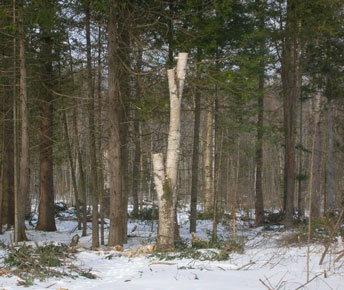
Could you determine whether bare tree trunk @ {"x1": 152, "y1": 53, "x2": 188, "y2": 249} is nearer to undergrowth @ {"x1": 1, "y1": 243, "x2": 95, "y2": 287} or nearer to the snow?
the snow

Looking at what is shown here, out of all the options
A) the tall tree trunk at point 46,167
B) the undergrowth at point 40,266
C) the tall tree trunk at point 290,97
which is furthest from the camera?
the tall tree trunk at point 290,97

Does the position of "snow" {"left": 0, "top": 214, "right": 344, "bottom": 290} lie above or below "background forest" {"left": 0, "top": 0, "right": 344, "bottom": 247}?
below

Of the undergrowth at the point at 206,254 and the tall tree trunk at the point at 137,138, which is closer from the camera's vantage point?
the undergrowth at the point at 206,254

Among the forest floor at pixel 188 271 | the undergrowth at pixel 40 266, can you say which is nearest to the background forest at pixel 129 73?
the forest floor at pixel 188 271

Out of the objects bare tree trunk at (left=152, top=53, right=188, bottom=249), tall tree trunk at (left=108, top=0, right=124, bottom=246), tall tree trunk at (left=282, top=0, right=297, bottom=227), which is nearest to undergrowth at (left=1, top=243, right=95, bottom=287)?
bare tree trunk at (left=152, top=53, right=188, bottom=249)

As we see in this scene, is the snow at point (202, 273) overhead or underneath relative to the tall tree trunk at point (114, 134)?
underneath

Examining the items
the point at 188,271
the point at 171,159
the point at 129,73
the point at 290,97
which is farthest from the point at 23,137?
the point at 290,97

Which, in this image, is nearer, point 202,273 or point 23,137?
point 202,273

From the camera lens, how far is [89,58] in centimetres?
1123

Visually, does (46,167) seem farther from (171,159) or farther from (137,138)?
(171,159)

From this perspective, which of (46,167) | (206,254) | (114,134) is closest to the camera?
(206,254)

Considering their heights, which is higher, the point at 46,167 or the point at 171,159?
the point at 171,159

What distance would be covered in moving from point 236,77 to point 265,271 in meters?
4.98

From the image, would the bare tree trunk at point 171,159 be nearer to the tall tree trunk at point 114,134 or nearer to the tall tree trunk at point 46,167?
the tall tree trunk at point 114,134
